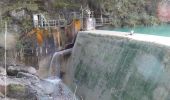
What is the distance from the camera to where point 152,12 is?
953 inches

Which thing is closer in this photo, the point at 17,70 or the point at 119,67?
the point at 119,67

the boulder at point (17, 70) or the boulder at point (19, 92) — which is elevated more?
the boulder at point (17, 70)

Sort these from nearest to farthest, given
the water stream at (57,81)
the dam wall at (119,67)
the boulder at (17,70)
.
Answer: the dam wall at (119,67), the water stream at (57,81), the boulder at (17,70)

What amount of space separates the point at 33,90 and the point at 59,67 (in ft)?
11.8

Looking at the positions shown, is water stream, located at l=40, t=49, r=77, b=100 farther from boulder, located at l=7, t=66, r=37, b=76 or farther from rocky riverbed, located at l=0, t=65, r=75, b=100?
boulder, located at l=7, t=66, r=37, b=76

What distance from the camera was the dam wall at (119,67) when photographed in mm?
9641

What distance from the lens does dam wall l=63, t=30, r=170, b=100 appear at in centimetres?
964

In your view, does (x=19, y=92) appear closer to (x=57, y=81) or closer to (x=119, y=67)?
(x=57, y=81)

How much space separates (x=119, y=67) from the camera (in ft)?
38.5

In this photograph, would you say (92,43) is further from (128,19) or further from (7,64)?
(128,19)

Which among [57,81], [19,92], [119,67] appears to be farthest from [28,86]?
[119,67]

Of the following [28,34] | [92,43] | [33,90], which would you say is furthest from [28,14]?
[33,90]

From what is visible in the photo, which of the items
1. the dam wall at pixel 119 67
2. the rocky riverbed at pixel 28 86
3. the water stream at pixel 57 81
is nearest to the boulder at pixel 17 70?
the rocky riverbed at pixel 28 86

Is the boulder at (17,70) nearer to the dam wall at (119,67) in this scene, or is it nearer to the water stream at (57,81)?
the water stream at (57,81)
